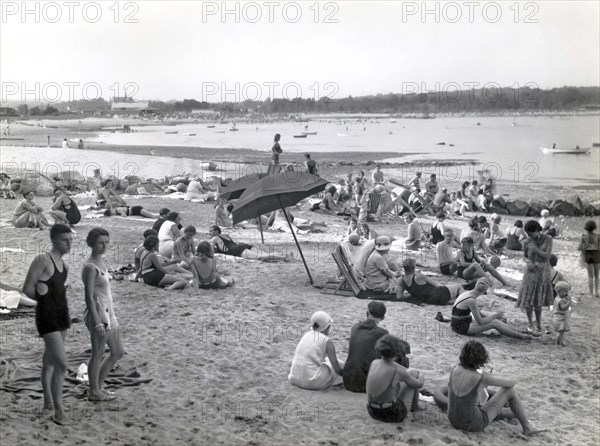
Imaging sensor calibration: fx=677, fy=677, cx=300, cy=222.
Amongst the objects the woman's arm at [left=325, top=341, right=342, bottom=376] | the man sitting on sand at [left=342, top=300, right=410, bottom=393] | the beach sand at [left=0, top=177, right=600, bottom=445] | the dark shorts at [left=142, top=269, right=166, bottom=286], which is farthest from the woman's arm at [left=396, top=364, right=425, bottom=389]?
the dark shorts at [left=142, top=269, right=166, bottom=286]

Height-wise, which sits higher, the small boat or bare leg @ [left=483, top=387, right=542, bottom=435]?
the small boat

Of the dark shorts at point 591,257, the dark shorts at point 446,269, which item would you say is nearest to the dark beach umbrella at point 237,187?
the dark shorts at point 446,269

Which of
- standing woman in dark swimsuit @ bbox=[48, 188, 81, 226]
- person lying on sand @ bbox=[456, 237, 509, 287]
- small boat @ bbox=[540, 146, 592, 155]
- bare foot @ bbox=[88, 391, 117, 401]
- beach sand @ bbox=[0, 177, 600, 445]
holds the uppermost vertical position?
small boat @ bbox=[540, 146, 592, 155]

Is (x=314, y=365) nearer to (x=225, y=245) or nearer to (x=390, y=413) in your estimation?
(x=390, y=413)

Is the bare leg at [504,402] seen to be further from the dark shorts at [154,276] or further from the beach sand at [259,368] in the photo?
the dark shorts at [154,276]

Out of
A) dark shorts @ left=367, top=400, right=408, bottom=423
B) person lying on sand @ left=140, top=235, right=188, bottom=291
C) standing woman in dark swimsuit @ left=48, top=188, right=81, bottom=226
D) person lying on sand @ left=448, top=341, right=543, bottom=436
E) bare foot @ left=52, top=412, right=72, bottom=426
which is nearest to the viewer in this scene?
bare foot @ left=52, top=412, right=72, bottom=426

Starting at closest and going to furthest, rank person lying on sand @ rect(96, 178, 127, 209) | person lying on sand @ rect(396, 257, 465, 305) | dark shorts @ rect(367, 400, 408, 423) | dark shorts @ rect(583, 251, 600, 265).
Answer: dark shorts @ rect(367, 400, 408, 423)
person lying on sand @ rect(396, 257, 465, 305)
dark shorts @ rect(583, 251, 600, 265)
person lying on sand @ rect(96, 178, 127, 209)

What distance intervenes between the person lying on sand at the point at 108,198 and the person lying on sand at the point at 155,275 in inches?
262

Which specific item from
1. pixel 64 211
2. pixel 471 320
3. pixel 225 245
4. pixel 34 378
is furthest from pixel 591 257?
pixel 64 211

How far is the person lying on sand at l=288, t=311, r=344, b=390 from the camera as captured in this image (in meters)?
Answer: 6.31

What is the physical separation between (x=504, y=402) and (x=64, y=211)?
408 inches

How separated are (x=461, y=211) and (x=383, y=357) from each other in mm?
14679

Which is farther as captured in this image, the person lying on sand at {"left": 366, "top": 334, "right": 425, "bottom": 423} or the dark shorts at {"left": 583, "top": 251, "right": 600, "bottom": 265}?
the dark shorts at {"left": 583, "top": 251, "right": 600, "bottom": 265}

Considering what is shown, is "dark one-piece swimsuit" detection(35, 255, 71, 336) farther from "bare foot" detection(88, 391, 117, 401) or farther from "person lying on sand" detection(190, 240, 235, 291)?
"person lying on sand" detection(190, 240, 235, 291)
